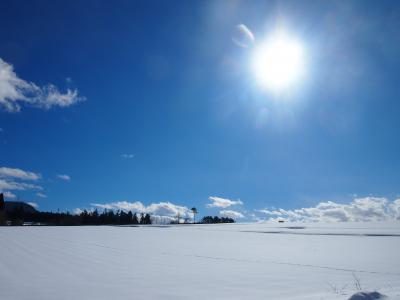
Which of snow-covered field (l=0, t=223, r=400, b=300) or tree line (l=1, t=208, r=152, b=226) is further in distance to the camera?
tree line (l=1, t=208, r=152, b=226)

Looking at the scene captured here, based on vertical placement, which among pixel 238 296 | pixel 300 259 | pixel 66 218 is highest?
pixel 66 218

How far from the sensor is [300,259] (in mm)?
13625

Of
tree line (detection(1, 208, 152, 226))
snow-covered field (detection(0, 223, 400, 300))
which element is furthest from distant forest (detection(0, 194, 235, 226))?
snow-covered field (detection(0, 223, 400, 300))

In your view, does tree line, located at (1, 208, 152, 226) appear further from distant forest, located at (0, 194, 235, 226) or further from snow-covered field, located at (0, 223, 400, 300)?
snow-covered field, located at (0, 223, 400, 300)

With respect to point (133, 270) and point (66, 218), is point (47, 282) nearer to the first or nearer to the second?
point (133, 270)

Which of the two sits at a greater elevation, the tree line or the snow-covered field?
the tree line

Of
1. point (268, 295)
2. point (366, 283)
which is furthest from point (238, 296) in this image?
point (366, 283)

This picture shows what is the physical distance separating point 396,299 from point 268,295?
242cm

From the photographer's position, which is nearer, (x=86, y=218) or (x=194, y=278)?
(x=194, y=278)

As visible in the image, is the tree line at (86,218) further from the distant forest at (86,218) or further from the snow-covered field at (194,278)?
the snow-covered field at (194,278)

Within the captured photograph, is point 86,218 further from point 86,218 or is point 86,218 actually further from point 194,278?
point 194,278

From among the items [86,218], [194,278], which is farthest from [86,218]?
[194,278]

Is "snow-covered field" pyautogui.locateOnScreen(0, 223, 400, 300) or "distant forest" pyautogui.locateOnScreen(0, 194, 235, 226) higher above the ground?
"distant forest" pyautogui.locateOnScreen(0, 194, 235, 226)

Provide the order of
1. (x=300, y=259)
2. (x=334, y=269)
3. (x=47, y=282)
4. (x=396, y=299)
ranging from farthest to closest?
(x=300, y=259) < (x=334, y=269) < (x=47, y=282) < (x=396, y=299)
